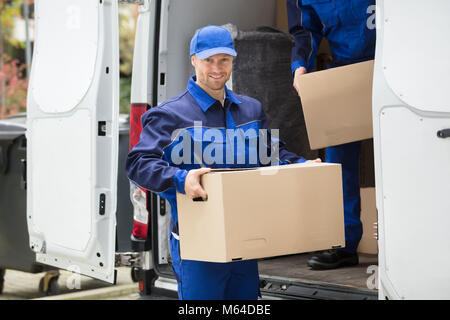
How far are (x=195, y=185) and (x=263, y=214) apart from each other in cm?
29

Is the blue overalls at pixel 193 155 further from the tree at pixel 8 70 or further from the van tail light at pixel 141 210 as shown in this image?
the tree at pixel 8 70

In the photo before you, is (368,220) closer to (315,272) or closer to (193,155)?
(315,272)

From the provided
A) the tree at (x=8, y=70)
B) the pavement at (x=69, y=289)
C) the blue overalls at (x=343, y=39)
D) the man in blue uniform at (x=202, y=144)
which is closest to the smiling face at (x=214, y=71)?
the man in blue uniform at (x=202, y=144)

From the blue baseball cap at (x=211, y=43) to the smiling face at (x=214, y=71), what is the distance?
38 millimetres

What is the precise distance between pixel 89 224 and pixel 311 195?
1.51 metres

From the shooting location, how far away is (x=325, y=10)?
4.22m

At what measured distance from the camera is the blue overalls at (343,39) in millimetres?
4086

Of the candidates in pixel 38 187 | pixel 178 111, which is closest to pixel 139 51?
pixel 38 187

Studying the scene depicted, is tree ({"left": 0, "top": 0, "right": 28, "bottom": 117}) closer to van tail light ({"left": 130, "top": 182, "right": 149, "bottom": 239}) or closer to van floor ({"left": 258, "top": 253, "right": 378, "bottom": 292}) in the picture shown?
van tail light ({"left": 130, "top": 182, "right": 149, "bottom": 239})

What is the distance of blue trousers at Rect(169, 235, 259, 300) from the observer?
9.82 ft

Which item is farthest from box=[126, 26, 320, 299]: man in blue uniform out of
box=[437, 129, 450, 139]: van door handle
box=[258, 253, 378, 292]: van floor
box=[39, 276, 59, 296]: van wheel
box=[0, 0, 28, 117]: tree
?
box=[0, 0, 28, 117]: tree

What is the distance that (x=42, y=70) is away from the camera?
4.45m

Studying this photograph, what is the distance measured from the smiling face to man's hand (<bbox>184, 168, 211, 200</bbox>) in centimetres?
50

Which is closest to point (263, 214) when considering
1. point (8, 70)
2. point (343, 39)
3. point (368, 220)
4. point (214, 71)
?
point (214, 71)
